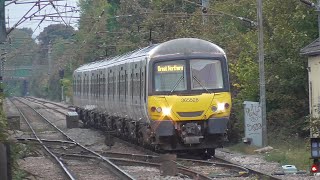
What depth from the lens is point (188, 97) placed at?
20.7 metres

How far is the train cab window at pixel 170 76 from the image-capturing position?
2094cm

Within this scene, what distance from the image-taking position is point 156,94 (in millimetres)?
20859

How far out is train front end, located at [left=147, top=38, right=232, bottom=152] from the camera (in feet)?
67.9

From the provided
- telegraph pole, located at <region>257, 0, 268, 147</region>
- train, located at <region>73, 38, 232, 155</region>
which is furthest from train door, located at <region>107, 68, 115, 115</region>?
train, located at <region>73, 38, 232, 155</region>

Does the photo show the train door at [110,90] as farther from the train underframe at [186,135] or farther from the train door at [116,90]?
the train underframe at [186,135]

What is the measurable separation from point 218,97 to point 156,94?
5.25 feet

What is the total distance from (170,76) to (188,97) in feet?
2.55

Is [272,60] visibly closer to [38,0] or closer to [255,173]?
[38,0]

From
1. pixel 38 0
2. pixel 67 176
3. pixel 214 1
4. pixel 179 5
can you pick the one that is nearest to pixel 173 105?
pixel 67 176

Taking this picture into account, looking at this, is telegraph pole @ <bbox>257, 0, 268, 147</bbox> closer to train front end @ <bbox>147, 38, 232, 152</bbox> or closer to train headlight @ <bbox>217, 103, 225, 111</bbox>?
train front end @ <bbox>147, 38, 232, 152</bbox>

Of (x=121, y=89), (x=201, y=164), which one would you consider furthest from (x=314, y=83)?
(x=201, y=164)

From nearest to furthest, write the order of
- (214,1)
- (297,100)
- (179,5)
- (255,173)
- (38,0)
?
(255,173) → (38,0) → (297,100) → (214,1) → (179,5)

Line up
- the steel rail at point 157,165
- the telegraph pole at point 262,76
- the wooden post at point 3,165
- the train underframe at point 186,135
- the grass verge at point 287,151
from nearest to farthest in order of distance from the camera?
the wooden post at point 3,165 < the steel rail at point 157,165 < the grass verge at point 287,151 < the train underframe at point 186,135 < the telegraph pole at point 262,76

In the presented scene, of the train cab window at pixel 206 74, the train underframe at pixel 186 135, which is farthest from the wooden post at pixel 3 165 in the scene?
the train cab window at pixel 206 74
